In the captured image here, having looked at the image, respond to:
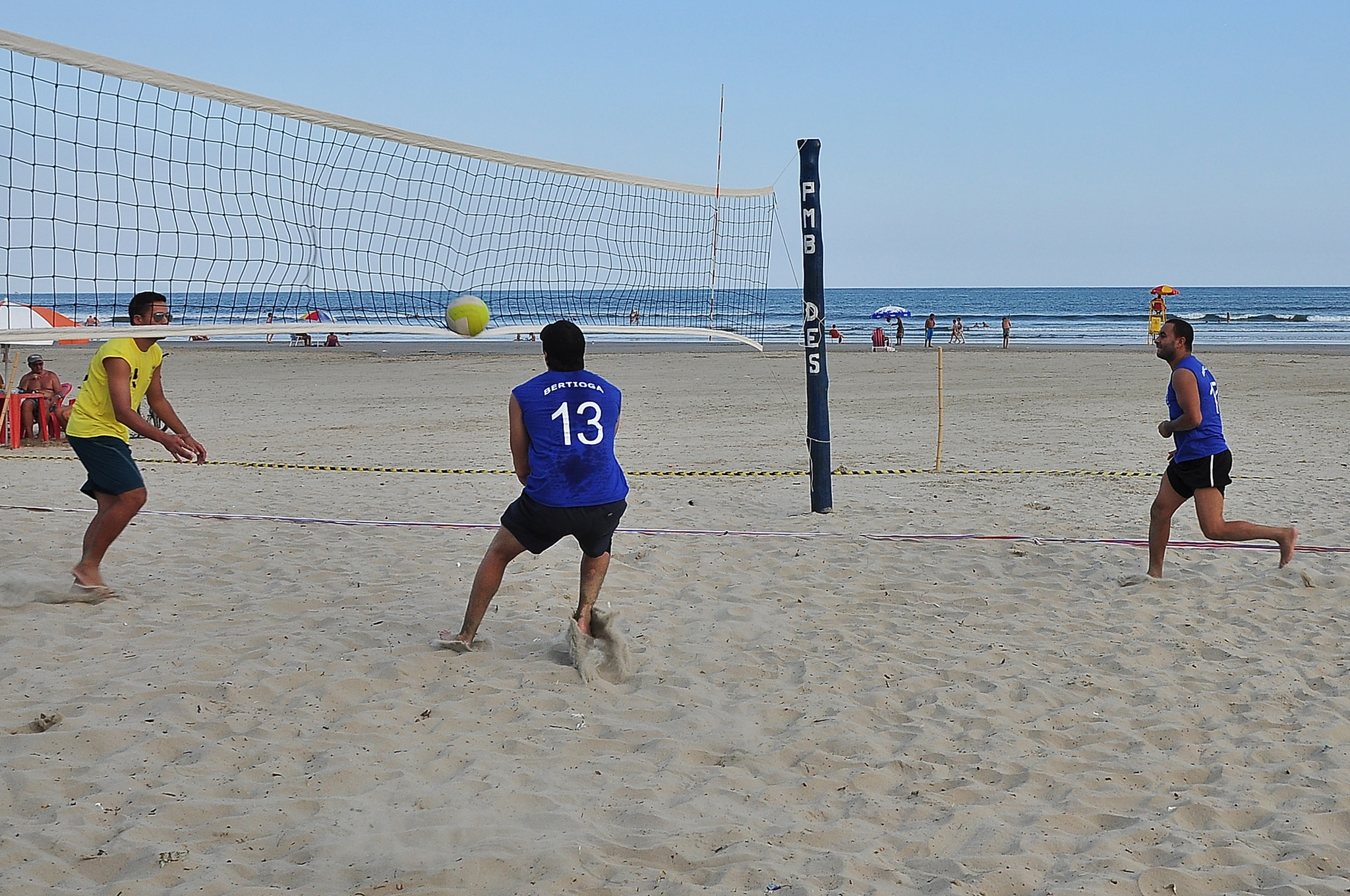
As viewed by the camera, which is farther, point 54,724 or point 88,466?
point 88,466

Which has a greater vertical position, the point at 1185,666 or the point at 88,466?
the point at 88,466

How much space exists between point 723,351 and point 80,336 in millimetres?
26907

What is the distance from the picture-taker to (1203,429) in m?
5.40

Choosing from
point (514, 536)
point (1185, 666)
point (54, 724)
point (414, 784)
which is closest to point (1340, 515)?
point (1185, 666)

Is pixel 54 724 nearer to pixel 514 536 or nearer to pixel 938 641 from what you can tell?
pixel 514 536

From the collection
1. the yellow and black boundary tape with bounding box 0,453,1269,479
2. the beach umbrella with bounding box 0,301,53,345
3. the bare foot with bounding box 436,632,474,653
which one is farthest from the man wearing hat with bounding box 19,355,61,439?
the bare foot with bounding box 436,632,474,653

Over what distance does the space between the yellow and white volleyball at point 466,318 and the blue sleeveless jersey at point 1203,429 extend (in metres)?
3.50

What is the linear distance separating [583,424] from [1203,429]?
3.12 metres

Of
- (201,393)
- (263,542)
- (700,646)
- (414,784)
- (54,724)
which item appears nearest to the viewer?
(414,784)

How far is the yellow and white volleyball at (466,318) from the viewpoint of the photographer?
5.88m

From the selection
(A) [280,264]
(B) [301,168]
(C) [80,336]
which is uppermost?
(B) [301,168]

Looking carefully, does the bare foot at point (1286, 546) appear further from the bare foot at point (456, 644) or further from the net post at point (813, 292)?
the bare foot at point (456, 644)

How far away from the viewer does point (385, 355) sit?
2983cm

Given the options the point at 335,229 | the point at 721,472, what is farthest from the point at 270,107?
the point at 721,472
